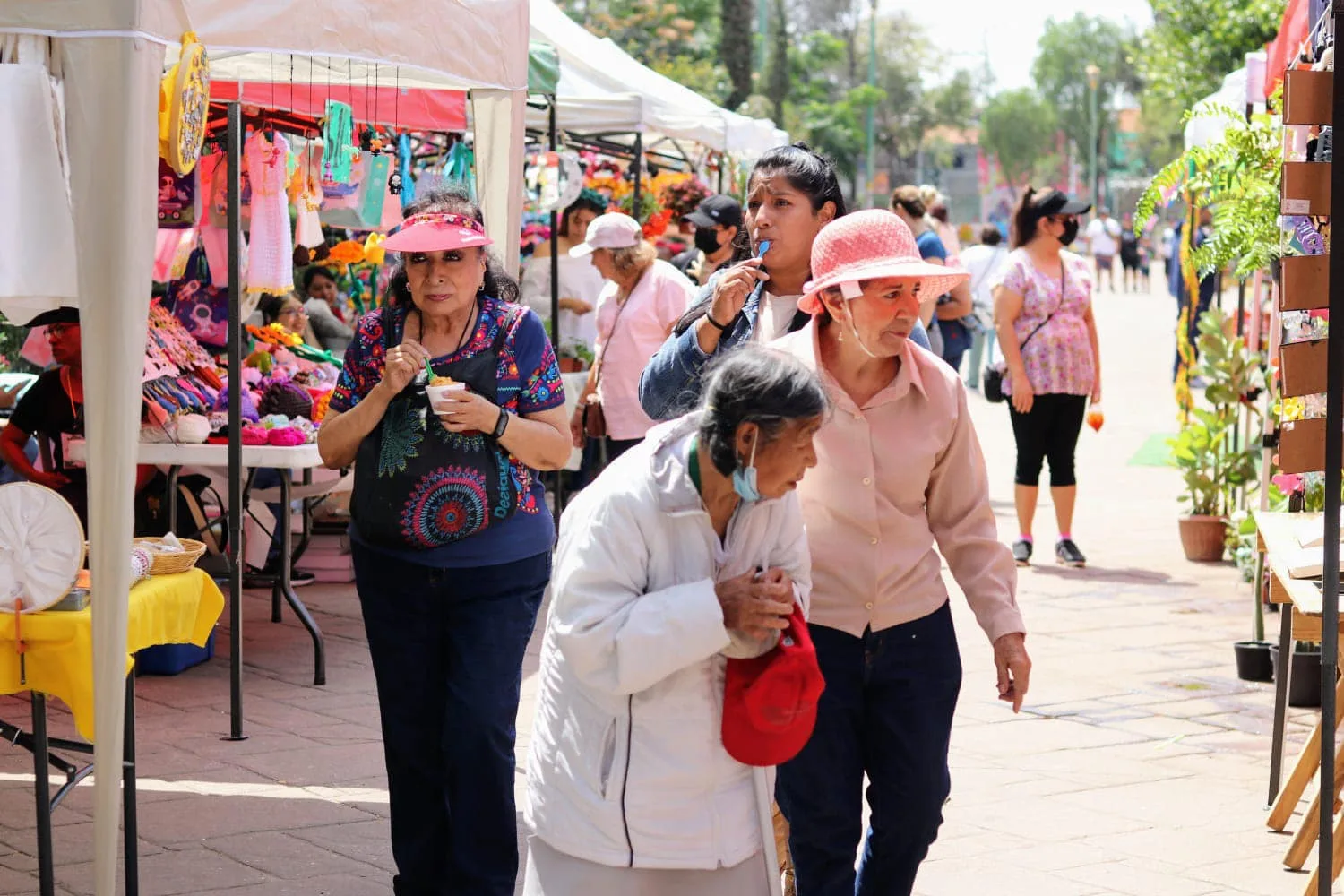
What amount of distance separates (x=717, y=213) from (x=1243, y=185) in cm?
264

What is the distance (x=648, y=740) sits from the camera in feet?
9.12

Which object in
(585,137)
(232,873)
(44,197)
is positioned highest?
(585,137)

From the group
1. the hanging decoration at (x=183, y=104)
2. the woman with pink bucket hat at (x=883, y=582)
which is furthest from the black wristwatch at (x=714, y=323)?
the hanging decoration at (x=183, y=104)

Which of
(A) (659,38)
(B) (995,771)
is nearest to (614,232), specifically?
(B) (995,771)

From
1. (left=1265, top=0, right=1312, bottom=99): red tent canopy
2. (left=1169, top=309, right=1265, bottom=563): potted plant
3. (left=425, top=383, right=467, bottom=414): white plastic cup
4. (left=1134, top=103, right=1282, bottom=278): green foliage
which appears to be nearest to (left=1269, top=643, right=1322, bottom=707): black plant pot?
(left=1134, top=103, right=1282, bottom=278): green foliage

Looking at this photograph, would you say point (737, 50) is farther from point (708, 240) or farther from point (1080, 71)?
point (1080, 71)

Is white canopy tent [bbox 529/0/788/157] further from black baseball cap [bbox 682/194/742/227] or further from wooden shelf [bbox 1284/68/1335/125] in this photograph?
wooden shelf [bbox 1284/68/1335/125]

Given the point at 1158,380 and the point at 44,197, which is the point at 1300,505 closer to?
the point at 44,197

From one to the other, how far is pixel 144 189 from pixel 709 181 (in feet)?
42.6

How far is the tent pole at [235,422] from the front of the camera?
6.19 meters

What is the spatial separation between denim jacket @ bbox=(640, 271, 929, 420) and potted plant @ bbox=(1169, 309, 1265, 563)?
17.5ft

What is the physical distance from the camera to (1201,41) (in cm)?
1892

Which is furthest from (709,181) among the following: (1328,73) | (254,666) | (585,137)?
(1328,73)

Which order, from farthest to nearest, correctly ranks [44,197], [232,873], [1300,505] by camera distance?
[1300,505] < [232,873] < [44,197]
